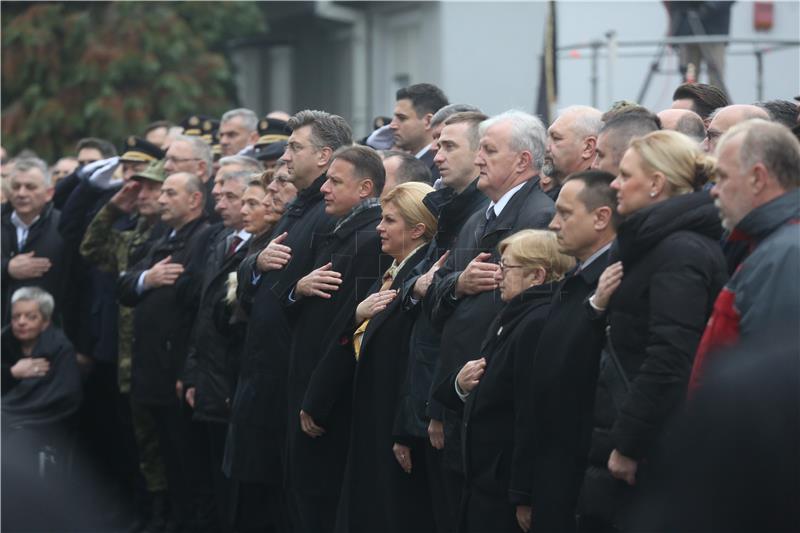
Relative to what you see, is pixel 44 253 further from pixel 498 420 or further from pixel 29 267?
pixel 498 420

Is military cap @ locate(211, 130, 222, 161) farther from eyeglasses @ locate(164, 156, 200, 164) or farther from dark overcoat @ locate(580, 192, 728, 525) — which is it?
dark overcoat @ locate(580, 192, 728, 525)

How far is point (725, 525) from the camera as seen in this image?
2518mm

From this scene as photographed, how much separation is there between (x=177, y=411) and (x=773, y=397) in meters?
7.34

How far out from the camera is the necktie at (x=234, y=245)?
29.3 ft

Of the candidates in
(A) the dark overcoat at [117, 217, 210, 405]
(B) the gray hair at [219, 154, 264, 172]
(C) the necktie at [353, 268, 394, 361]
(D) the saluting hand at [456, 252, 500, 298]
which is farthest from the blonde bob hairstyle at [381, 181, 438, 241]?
(A) the dark overcoat at [117, 217, 210, 405]

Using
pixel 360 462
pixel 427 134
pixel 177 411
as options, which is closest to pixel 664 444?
pixel 360 462

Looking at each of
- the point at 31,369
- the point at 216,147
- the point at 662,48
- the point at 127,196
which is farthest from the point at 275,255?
the point at 662,48

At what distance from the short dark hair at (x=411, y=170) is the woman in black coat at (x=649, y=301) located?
248 cm

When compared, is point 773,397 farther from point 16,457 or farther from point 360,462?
point 360,462

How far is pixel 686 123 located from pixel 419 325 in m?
1.55

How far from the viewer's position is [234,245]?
8.96 m

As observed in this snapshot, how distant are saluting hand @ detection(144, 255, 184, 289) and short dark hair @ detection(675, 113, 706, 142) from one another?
429 cm

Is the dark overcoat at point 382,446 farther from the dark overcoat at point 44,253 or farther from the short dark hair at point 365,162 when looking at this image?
the dark overcoat at point 44,253

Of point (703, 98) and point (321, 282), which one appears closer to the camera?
point (703, 98)
